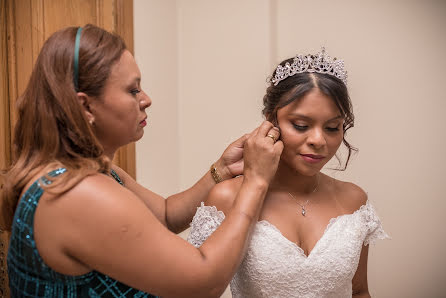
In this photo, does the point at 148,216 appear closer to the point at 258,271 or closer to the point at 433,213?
the point at 258,271

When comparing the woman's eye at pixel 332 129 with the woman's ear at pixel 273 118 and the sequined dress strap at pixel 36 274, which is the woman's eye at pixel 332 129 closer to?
the woman's ear at pixel 273 118

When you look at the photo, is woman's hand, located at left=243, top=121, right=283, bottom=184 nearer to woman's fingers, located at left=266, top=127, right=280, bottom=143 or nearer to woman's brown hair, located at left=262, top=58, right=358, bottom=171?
woman's fingers, located at left=266, top=127, right=280, bottom=143

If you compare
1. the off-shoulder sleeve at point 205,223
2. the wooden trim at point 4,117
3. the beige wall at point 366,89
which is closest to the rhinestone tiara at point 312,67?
the off-shoulder sleeve at point 205,223

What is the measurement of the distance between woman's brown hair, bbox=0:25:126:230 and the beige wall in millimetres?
1308

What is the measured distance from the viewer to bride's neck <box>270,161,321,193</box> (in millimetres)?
1628

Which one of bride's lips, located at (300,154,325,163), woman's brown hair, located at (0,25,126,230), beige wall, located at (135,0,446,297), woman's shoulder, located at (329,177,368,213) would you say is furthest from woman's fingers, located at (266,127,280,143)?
beige wall, located at (135,0,446,297)

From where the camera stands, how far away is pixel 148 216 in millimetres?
980

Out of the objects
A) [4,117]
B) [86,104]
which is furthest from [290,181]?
[4,117]

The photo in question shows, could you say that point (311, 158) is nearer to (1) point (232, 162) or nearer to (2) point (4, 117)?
(1) point (232, 162)

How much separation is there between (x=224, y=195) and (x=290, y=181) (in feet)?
0.97

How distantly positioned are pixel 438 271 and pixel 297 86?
71.8 inches

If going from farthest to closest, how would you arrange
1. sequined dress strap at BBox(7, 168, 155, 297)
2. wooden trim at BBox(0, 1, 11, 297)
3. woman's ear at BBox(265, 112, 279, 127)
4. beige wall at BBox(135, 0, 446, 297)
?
1. beige wall at BBox(135, 0, 446, 297)
2. wooden trim at BBox(0, 1, 11, 297)
3. woman's ear at BBox(265, 112, 279, 127)
4. sequined dress strap at BBox(7, 168, 155, 297)

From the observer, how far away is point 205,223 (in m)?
1.45

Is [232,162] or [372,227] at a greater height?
[232,162]
